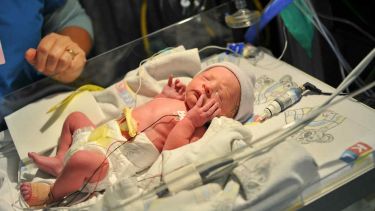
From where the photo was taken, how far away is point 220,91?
1321mm

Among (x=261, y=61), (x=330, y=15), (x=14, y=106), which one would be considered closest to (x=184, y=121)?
(x=261, y=61)

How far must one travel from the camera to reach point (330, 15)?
1.85 metres

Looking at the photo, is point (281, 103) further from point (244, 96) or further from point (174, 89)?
point (174, 89)

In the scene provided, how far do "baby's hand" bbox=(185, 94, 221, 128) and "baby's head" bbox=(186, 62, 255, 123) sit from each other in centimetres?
4

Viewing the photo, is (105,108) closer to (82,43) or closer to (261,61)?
(82,43)

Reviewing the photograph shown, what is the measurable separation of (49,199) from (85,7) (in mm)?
863

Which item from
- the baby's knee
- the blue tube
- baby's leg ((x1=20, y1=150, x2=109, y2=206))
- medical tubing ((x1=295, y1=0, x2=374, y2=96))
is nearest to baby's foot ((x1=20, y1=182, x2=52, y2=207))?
baby's leg ((x1=20, y1=150, x2=109, y2=206))

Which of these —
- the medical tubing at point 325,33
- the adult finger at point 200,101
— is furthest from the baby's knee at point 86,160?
the medical tubing at point 325,33

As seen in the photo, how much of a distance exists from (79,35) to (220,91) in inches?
26.3

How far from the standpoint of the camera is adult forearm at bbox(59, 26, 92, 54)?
1.61 meters

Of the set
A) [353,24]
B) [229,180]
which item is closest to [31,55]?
[229,180]

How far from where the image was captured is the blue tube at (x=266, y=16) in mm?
1525

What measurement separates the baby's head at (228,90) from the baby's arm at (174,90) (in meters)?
0.05

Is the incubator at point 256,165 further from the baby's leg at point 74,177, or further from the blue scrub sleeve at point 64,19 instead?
the blue scrub sleeve at point 64,19
